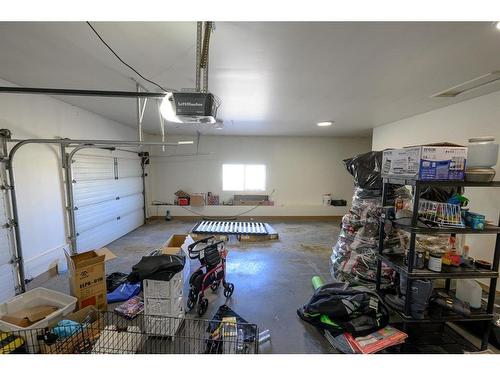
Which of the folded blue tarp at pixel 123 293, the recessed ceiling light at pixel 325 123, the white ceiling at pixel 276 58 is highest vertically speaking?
the recessed ceiling light at pixel 325 123

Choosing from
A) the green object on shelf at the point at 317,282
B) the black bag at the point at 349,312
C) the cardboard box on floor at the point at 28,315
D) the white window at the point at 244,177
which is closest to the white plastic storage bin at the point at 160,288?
the cardboard box on floor at the point at 28,315

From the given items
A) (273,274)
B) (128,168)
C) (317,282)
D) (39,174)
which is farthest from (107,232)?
(317,282)

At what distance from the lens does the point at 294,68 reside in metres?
1.99

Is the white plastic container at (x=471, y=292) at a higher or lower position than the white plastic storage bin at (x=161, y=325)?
higher

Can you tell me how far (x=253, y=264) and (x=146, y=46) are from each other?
298 centimetres

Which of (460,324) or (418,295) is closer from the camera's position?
(418,295)

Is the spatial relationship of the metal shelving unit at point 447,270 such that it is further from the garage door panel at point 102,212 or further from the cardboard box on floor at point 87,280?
the garage door panel at point 102,212

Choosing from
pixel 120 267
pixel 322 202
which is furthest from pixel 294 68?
pixel 322 202

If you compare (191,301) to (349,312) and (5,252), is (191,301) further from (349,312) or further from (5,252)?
(5,252)

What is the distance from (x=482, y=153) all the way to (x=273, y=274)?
8.20 ft

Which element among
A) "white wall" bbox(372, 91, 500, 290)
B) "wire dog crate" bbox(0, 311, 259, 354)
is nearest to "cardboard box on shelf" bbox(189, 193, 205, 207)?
"wire dog crate" bbox(0, 311, 259, 354)

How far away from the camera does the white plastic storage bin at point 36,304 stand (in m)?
1.55

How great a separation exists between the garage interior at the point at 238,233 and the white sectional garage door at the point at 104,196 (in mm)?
36
